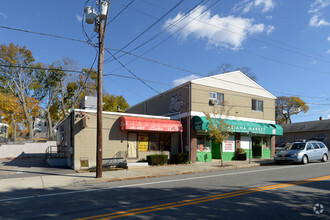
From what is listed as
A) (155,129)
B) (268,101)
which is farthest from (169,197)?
(268,101)

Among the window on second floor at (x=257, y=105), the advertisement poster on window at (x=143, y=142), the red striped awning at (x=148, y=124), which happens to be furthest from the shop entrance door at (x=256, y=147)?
the advertisement poster on window at (x=143, y=142)

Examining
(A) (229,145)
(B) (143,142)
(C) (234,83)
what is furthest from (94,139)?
(C) (234,83)

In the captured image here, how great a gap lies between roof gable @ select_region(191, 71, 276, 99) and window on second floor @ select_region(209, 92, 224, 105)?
2.17ft

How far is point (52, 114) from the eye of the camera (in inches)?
1853

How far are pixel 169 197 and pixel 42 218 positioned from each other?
340 centimetres

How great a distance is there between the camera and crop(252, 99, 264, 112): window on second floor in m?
23.3

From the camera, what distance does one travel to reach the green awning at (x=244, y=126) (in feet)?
58.7

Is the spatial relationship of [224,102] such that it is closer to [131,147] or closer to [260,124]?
[260,124]

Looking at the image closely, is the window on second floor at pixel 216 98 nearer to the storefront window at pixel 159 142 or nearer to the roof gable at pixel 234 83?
the roof gable at pixel 234 83

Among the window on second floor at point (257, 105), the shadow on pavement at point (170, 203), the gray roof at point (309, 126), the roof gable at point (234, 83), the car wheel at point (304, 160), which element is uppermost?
the roof gable at point (234, 83)

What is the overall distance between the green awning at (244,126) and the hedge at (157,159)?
11.0ft

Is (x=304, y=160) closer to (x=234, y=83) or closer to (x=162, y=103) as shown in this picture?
(x=234, y=83)

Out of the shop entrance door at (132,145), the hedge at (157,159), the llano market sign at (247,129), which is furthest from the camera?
the llano market sign at (247,129)

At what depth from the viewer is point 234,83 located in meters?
21.8
